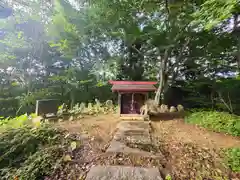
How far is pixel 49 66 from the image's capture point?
9.65m

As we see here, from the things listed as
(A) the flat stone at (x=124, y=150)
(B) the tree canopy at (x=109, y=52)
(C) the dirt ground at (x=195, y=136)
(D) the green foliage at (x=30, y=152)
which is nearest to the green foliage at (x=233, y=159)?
(C) the dirt ground at (x=195, y=136)

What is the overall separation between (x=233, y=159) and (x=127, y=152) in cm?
197

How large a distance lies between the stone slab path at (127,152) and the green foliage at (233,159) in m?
1.37

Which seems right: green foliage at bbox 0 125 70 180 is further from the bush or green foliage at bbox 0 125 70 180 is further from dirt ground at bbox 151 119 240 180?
the bush

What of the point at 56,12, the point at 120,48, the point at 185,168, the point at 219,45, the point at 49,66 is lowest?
the point at 185,168

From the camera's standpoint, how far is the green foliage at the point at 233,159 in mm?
2165

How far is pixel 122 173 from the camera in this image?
6.26 ft

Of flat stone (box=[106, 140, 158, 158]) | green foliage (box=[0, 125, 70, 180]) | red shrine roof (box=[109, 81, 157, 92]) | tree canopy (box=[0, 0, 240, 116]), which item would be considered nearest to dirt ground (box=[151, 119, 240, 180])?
flat stone (box=[106, 140, 158, 158])

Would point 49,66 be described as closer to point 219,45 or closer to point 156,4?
point 156,4

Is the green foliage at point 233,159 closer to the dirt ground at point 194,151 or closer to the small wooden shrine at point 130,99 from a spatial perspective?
the dirt ground at point 194,151

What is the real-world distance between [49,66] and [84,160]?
9348 mm

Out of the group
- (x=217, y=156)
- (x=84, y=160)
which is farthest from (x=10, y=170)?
(x=217, y=156)

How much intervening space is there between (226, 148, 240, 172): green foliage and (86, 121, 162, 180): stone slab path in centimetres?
137

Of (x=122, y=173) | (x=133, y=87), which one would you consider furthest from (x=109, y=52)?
(x=122, y=173)
